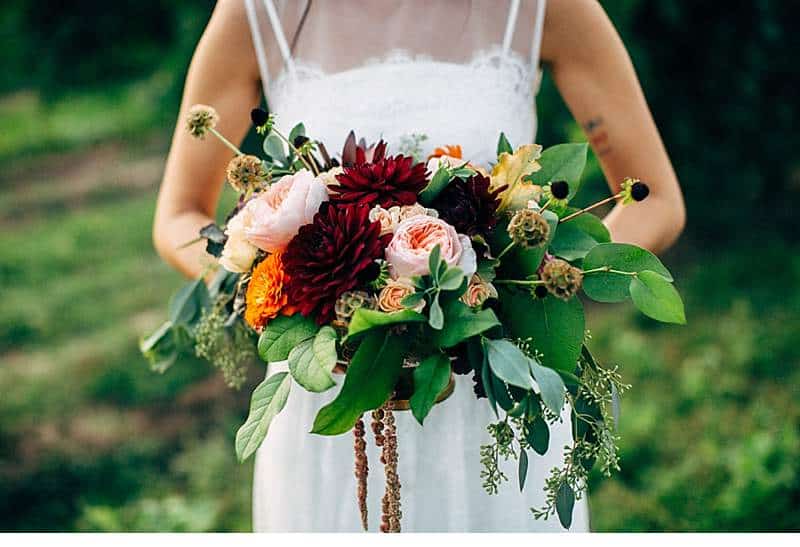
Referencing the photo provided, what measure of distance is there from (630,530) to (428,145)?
80.5 inches

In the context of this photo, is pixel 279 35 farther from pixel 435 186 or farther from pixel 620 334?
pixel 620 334

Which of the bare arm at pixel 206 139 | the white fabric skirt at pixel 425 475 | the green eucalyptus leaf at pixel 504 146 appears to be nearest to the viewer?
the green eucalyptus leaf at pixel 504 146

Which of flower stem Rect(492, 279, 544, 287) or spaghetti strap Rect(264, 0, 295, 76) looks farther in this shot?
spaghetti strap Rect(264, 0, 295, 76)

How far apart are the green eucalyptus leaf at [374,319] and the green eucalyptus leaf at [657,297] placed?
0.29 metres

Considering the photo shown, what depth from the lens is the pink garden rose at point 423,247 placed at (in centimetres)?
121

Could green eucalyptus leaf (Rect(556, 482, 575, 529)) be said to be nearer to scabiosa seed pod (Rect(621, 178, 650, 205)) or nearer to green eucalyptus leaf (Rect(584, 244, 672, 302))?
green eucalyptus leaf (Rect(584, 244, 672, 302))

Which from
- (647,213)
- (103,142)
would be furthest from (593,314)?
(103,142)

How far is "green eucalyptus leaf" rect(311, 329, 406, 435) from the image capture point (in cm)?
122

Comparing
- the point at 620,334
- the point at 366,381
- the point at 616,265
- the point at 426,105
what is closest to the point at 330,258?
the point at 366,381

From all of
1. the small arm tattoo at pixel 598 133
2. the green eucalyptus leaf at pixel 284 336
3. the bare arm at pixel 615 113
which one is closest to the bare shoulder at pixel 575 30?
the bare arm at pixel 615 113

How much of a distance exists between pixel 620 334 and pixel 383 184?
10.7 feet

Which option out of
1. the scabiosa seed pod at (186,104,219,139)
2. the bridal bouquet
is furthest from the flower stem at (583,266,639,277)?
the scabiosa seed pod at (186,104,219,139)

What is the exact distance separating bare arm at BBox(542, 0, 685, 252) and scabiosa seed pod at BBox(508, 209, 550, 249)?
0.64m

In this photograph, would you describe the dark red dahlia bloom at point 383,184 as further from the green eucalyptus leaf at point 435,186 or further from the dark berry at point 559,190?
the dark berry at point 559,190
